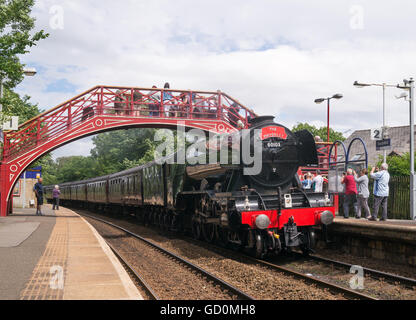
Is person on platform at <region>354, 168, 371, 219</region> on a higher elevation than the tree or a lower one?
lower

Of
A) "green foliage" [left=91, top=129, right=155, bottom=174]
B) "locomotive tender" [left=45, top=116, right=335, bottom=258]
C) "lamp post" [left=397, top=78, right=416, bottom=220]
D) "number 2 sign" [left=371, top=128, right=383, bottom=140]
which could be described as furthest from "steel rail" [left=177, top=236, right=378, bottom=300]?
"green foliage" [left=91, top=129, right=155, bottom=174]

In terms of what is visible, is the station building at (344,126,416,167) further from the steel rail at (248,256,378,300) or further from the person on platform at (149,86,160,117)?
the steel rail at (248,256,378,300)

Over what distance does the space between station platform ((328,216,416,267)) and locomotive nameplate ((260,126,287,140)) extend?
2.65m

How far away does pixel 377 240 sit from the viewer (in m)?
9.73

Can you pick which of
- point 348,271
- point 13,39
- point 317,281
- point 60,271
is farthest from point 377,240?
point 13,39

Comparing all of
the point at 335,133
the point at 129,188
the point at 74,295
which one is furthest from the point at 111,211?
the point at 335,133

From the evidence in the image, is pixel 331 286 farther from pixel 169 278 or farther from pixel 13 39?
pixel 13 39

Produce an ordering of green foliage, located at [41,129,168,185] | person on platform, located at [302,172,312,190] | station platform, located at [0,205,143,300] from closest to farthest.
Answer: station platform, located at [0,205,143,300], person on platform, located at [302,172,312,190], green foliage, located at [41,129,168,185]

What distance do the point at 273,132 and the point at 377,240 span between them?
132 inches

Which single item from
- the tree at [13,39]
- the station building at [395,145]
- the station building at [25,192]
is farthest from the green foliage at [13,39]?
the station building at [395,145]

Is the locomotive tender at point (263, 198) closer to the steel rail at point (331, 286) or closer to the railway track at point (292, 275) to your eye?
the railway track at point (292, 275)

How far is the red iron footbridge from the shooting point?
66.4ft

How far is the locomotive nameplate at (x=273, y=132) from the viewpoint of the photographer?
9.95m

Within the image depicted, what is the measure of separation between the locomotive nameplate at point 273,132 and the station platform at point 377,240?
8.68 ft
